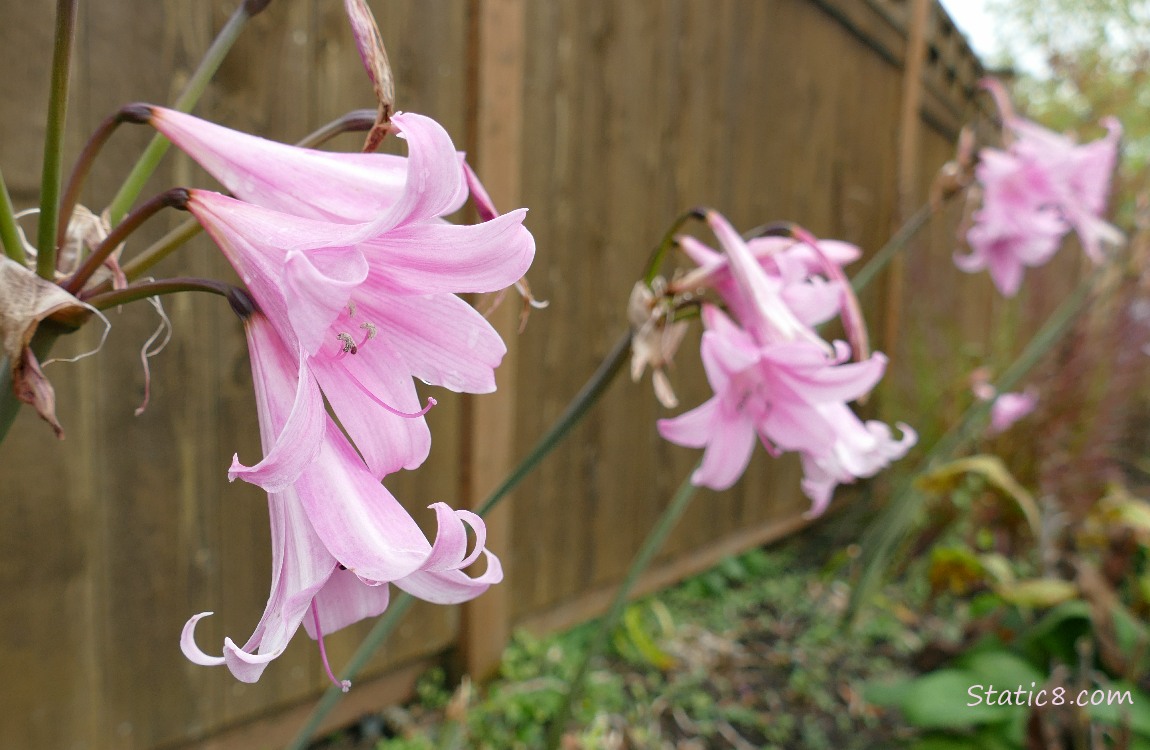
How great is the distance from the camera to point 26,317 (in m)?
0.45

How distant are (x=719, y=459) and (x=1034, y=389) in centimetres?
354

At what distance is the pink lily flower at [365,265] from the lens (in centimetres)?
43

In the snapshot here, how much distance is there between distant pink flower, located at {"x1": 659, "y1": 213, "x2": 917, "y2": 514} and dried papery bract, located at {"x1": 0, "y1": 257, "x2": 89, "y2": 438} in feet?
1.99

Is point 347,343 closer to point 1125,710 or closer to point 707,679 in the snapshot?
point 1125,710

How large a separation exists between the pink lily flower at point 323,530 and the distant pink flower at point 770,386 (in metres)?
0.47

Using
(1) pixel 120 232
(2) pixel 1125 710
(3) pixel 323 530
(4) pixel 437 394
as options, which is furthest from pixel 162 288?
(2) pixel 1125 710

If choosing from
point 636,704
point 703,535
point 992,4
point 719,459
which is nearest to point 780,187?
point 703,535

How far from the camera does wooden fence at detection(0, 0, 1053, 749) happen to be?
1.53 m

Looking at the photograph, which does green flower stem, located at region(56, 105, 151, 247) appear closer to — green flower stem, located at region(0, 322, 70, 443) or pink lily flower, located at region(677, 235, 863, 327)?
green flower stem, located at region(0, 322, 70, 443)

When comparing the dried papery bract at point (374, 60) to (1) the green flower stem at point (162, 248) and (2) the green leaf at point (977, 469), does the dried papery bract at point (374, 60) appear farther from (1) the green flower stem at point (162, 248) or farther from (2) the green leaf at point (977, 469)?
(2) the green leaf at point (977, 469)

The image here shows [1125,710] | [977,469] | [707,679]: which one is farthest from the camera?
[707,679]

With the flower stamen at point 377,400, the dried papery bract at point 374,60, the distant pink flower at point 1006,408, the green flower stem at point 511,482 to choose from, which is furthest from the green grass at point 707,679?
the dried papery bract at point 374,60

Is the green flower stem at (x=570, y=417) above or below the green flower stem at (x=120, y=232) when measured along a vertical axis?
below

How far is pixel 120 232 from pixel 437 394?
1684 mm
